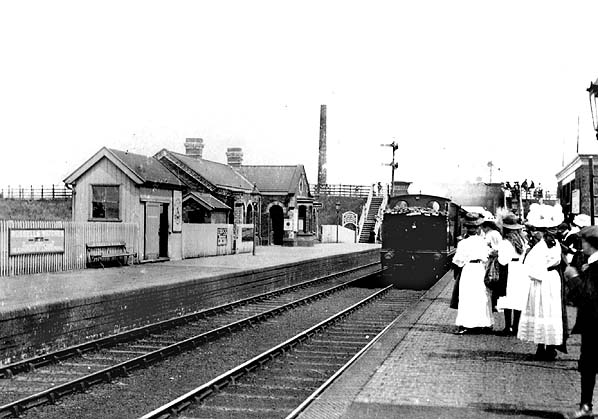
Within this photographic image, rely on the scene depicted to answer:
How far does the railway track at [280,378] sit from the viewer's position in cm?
780

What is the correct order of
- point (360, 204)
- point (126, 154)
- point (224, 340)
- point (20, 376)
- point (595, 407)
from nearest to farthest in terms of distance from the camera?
1. point (595, 407)
2. point (20, 376)
3. point (224, 340)
4. point (126, 154)
5. point (360, 204)

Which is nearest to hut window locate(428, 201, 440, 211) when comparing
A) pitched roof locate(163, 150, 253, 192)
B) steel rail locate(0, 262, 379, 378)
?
steel rail locate(0, 262, 379, 378)

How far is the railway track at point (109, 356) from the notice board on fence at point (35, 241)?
564 centimetres

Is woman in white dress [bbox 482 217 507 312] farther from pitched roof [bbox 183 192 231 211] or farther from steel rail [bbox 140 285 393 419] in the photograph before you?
pitched roof [bbox 183 192 231 211]

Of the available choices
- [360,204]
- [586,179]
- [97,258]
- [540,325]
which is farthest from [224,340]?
[360,204]

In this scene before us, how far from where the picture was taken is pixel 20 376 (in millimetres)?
9555

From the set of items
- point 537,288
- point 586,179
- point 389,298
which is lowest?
point 389,298

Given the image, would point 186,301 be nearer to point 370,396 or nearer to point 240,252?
Answer: point 370,396

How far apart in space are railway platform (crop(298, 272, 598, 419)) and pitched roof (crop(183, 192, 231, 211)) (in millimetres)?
24395

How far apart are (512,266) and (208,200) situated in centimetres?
2800

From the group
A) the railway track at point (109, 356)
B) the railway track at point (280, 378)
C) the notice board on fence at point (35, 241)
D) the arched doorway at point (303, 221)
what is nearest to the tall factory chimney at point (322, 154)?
the arched doorway at point (303, 221)

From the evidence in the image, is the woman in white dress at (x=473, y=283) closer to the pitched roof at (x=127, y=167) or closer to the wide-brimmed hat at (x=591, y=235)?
the wide-brimmed hat at (x=591, y=235)

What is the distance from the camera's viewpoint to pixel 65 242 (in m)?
21.0

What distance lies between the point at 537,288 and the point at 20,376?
20.9ft
